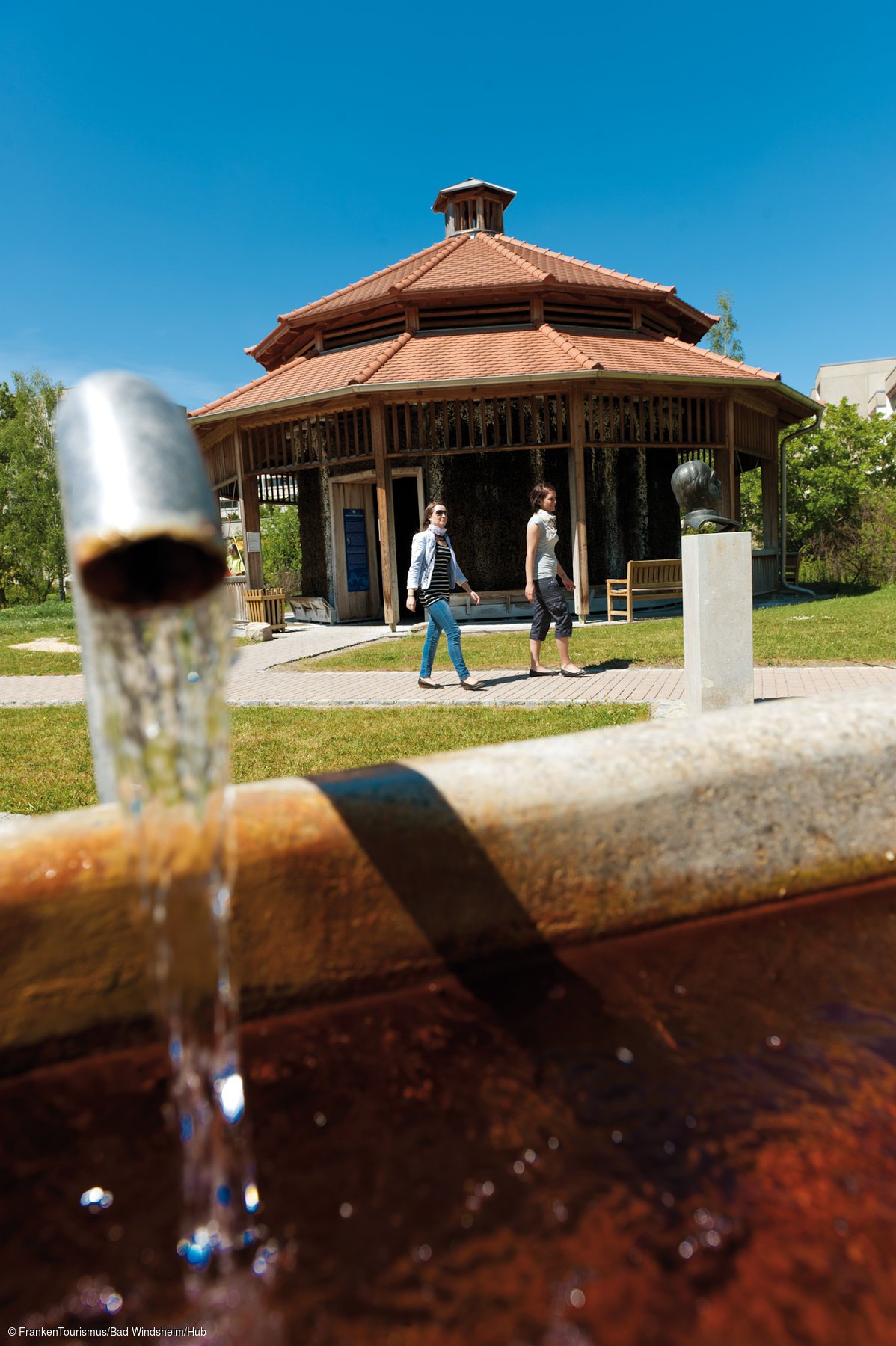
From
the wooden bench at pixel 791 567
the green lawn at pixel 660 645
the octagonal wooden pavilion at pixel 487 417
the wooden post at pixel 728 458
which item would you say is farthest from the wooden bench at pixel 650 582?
the wooden bench at pixel 791 567

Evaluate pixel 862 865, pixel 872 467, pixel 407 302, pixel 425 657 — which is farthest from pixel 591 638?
pixel 872 467

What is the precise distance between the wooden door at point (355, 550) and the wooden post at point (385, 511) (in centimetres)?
251

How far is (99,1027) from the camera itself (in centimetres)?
224

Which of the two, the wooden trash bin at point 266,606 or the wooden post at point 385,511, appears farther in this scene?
the wooden trash bin at point 266,606

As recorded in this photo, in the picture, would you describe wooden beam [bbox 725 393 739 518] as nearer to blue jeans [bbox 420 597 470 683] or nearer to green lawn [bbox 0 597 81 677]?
blue jeans [bbox 420 597 470 683]

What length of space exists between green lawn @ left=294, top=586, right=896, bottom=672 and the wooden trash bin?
3304 mm

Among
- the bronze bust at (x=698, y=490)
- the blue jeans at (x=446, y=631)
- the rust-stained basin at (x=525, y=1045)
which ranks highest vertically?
the bronze bust at (x=698, y=490)

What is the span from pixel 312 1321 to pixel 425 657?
7.23 meters

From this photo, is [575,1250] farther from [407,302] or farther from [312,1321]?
[407,302]

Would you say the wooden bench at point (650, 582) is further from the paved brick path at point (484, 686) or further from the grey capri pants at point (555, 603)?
the grey capri pants at point (555, 603)

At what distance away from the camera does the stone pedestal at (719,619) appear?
5871mm

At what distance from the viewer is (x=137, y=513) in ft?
4.81

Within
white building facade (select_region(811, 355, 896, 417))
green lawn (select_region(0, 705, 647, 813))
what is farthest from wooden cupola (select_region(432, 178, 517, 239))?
white building facade (select_region(811, 355, 896, 417))

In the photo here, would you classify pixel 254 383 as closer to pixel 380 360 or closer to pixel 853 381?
pixel 380 360
